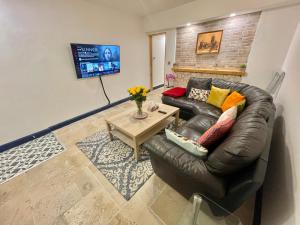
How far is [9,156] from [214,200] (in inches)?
Result: 118

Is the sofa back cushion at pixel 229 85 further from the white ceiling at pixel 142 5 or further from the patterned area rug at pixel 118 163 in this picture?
the white ceiling at pixel 142 5

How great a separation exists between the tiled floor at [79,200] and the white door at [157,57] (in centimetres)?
456

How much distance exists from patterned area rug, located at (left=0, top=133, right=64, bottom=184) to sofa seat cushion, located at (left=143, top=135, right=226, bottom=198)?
72.2 inches

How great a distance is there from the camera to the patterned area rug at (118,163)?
1520 mm

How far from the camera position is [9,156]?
2.05 metres

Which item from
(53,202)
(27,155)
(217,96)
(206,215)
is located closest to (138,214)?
(206,215)

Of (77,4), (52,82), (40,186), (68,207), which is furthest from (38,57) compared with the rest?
(68,207)

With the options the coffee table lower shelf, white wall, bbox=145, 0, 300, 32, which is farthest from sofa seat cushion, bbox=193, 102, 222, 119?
white wall, bbox=145, 0, 300, 32

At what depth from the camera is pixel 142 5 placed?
3.28 m

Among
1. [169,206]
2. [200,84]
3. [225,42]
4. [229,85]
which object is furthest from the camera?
[225,42]

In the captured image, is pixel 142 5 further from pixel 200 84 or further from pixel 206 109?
pixel 206 109

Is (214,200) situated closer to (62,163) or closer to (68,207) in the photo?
(68,207)

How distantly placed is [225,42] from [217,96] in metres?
2.04

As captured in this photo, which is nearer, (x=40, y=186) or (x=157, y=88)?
(x=40, y=186)
